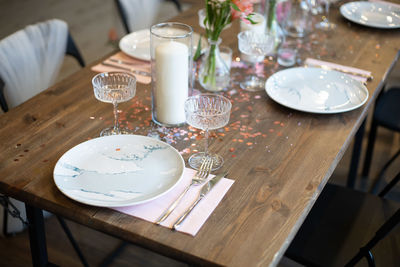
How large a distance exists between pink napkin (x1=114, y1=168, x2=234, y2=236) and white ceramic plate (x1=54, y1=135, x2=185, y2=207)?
0.07 ft

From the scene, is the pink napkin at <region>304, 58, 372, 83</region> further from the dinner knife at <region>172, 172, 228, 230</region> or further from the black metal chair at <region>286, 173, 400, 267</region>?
the dinner knife at <region>172, 172, 228, 230</region>

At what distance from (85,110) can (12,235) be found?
0.93 metres

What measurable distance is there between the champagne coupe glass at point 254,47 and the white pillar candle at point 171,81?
12.3 inches

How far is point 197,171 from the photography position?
1.16 meters

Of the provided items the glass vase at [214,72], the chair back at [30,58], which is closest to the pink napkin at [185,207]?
the glass vase at [214,72]

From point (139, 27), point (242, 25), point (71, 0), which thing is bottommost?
point (71, 0)

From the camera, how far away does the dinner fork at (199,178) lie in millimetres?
1019

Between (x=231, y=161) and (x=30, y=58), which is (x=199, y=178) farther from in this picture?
(x=30, y=58)

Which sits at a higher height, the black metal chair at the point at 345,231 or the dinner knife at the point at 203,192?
the dinner knife at the point at 203,192

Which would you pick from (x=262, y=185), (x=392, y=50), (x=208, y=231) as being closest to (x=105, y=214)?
(x=208, y=231)

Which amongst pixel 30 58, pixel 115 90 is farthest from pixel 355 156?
pixel 30 58

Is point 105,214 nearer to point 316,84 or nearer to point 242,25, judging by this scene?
point 316,84

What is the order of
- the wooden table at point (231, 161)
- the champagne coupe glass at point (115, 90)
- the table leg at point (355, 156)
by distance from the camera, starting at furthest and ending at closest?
the table leg at point (355, 156)
the champagne coupe glass at point (115, 90)
the wooden table at point (231, 161)

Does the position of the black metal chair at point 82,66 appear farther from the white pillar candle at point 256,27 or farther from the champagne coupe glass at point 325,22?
the champagne coupe glass at point 325,22
